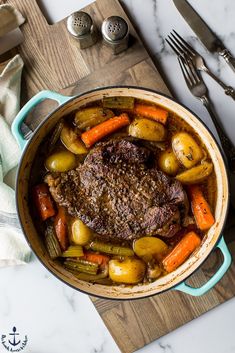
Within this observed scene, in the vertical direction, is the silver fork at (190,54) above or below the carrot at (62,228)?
above

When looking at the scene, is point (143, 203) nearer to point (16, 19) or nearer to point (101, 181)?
point (101, 181)

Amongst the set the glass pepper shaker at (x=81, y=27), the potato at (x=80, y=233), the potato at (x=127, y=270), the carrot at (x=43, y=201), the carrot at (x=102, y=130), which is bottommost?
the potato at (x=127, y=270)

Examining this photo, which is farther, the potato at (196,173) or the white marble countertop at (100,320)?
the white marble countertop at (100,320)

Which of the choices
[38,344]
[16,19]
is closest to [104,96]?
[16,19]

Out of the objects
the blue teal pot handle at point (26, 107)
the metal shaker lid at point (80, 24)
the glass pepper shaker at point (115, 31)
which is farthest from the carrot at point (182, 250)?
the metal shaker lid at point (80, 24)

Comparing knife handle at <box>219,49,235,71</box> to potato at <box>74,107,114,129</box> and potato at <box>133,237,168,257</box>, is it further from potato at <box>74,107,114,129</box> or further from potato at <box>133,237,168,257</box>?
potato at <box>133,237,168,257</box>

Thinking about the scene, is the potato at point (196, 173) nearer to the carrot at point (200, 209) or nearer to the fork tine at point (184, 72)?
the carrot at point (200, 209)
